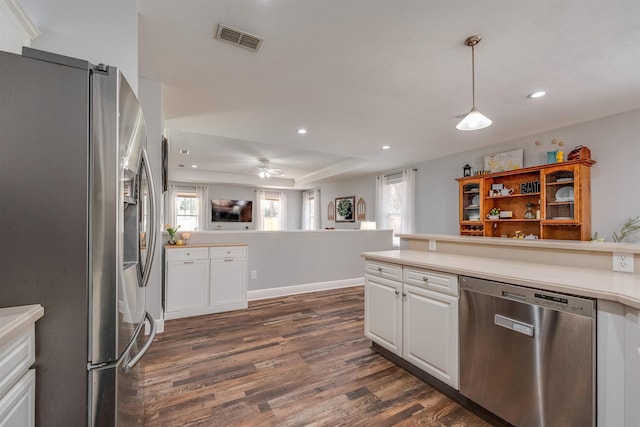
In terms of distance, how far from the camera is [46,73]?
92cm

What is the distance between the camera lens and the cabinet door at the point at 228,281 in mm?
3498

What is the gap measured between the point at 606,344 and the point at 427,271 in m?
0.93

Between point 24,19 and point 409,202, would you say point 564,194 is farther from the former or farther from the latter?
point 24,19

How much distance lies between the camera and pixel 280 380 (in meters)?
2.10

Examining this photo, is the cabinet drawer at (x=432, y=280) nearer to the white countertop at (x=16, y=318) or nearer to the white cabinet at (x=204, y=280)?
the white countertop at (x=16, y=318)

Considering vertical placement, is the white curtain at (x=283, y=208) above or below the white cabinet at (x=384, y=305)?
above

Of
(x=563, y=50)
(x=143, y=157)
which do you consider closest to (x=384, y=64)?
(x=563, y=50)

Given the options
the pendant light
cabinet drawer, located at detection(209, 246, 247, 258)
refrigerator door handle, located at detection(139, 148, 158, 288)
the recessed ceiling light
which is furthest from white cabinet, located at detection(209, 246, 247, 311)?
the recessed ceiling light

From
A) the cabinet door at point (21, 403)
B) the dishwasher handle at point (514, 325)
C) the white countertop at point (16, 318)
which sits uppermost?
the white countertop at point (16, 318)

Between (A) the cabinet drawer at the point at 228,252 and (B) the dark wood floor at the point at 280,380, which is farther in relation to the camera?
Result: (A) the cabinet drawer at the point at 228,252

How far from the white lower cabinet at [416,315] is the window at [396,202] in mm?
3744

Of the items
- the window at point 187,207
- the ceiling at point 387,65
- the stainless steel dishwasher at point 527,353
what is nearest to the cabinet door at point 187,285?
the ceiling at point 387,65

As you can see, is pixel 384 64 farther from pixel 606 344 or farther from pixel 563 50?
pixel 606 344

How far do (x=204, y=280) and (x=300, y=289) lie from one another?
1596mm
